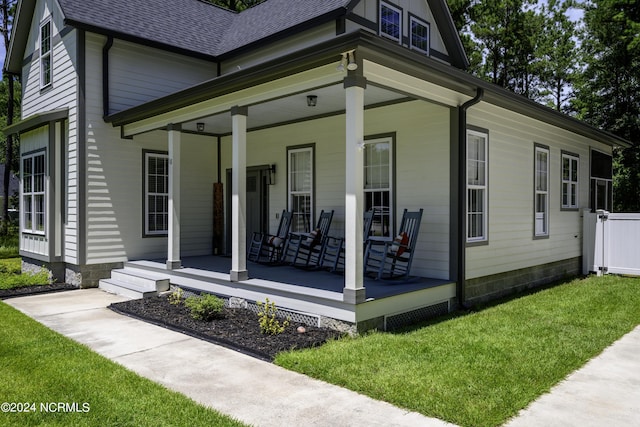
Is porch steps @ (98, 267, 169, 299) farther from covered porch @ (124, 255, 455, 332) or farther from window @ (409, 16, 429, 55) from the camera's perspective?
window @ (409, 16, 429, 55)

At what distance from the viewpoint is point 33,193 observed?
950 cm

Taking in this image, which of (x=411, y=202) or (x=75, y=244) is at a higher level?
(x=411, y=202)

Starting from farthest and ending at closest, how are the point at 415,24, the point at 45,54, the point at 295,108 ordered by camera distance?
the point at 415,24 → the point at 45,54 → the point at 295,108

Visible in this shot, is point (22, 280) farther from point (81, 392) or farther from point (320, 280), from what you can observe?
point (81, 392)

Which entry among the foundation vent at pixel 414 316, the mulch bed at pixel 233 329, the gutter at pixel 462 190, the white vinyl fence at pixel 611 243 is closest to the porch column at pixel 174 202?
the mulch bed at pixel 233 329

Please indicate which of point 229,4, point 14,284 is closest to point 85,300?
point 14,284

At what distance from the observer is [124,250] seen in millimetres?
8781

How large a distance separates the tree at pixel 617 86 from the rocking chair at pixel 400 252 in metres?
14.8

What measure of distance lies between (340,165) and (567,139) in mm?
5072

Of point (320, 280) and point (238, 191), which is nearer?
point (238, 191)

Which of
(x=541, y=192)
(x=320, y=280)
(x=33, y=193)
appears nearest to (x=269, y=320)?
(x=320, y=280)

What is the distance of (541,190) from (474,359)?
5464 mm

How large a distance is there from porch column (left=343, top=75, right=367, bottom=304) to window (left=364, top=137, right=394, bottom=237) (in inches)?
90.9

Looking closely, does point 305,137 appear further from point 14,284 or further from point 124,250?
point 14,284
